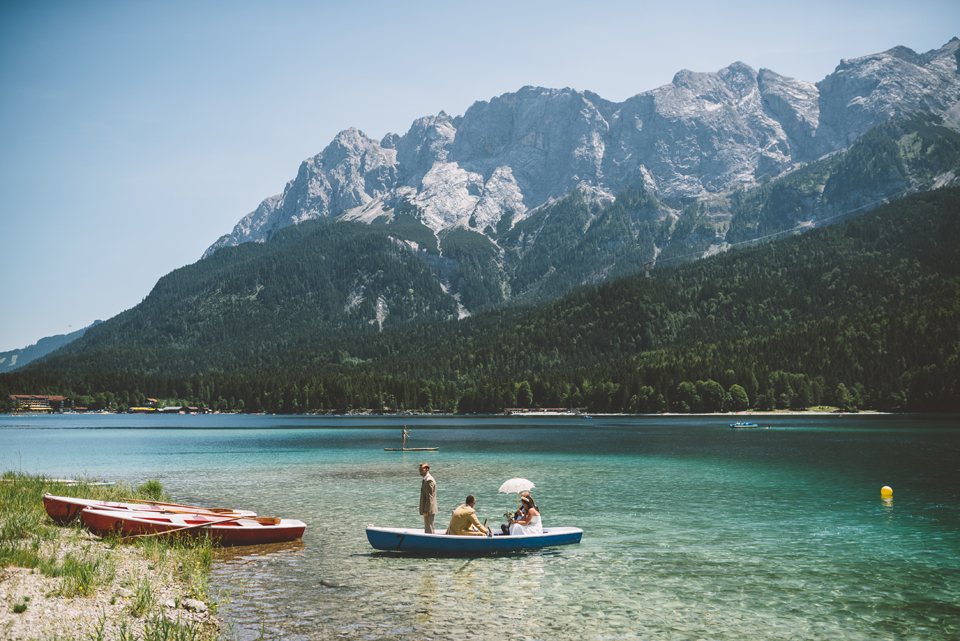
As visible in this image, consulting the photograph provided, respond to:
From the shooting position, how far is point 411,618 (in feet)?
70.5

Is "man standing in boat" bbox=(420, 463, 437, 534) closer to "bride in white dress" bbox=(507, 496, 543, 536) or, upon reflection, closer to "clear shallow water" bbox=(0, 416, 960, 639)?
"clear shallow water" bbox=(0, 416, 960, 639)

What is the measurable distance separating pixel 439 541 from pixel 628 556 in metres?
8.58

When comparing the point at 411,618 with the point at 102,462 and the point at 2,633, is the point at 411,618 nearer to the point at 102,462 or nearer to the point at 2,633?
the point at 2,633

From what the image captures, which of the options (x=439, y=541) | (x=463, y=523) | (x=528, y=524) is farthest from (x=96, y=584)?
(x=528, y=524)

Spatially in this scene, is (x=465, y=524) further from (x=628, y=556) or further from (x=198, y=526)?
(x=198, y=526)

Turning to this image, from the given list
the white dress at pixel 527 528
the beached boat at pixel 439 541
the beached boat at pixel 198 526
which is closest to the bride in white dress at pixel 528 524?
the white dress at pixel 527 528

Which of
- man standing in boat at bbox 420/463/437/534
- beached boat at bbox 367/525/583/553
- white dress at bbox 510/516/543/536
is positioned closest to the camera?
beached boat at bbox 367/525/583/553

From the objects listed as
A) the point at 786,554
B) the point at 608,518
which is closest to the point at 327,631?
the point at 786,554

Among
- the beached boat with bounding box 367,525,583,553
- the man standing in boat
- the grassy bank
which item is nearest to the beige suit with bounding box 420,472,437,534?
the man standing in boat

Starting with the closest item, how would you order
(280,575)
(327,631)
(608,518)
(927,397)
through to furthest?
(327,631)
(280,575)
(608,518)
(927,397)

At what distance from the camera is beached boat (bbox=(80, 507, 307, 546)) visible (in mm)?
30906

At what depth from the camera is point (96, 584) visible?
71.1ft

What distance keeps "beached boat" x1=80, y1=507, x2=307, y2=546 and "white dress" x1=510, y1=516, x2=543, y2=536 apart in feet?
35.0

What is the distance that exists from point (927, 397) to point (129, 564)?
8085 inches
